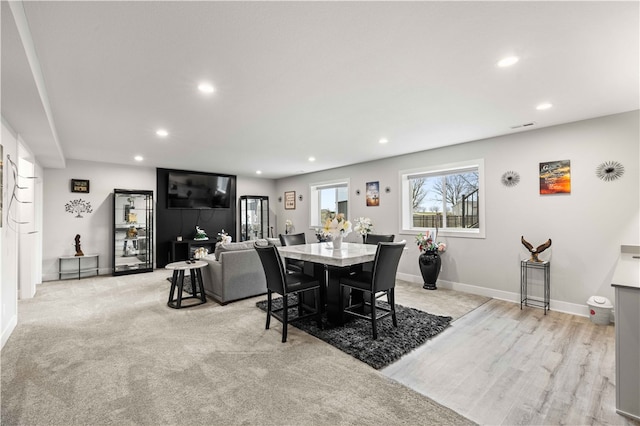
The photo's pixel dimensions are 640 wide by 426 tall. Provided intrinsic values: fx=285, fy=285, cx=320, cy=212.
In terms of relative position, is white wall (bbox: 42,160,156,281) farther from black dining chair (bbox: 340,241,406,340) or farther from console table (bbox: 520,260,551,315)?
console table (bbox: 520,260,551,315)

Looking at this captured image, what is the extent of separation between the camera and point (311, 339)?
2896mm

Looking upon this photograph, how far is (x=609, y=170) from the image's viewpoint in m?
3.41

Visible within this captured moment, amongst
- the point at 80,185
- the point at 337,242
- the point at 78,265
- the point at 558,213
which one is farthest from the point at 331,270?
the point at 80,185

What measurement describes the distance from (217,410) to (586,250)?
4430 millimetres

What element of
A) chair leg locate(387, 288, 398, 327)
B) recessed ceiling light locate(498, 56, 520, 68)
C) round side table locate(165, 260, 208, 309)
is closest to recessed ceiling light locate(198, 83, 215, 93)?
round side table locate(165, 260, 208, 309)

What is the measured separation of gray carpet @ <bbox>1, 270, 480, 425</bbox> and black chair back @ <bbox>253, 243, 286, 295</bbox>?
0.52 meters

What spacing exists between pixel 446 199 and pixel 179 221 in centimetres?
630

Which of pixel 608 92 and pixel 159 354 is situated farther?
pixel 608 92

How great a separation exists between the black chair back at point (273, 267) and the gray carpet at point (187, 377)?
517 millimetres

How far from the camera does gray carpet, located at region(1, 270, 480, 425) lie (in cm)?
181

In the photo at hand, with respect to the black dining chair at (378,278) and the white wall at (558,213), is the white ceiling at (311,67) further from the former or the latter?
the black dining chair at (378,278)

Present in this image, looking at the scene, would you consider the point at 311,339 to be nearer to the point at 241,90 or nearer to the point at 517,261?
the point at 241,90

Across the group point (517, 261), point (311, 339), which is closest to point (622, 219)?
point (517, 261)

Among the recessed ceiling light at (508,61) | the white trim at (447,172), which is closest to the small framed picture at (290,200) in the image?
the white trim at (447,172)
